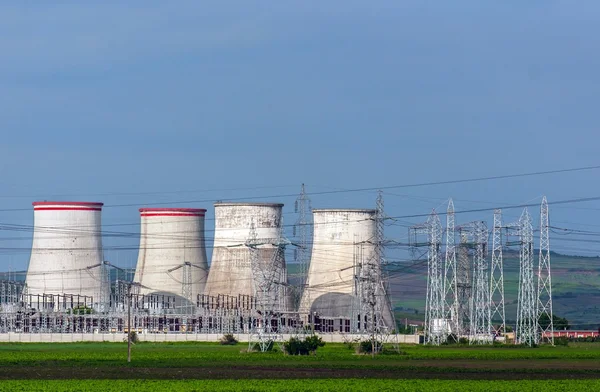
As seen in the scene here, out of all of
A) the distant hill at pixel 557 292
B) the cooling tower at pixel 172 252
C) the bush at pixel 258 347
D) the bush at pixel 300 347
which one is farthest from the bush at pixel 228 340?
the distant hill at pixel 557 292

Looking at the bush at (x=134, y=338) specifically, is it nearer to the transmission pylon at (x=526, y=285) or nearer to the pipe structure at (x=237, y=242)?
the pipe structure at (x=237, y=242)

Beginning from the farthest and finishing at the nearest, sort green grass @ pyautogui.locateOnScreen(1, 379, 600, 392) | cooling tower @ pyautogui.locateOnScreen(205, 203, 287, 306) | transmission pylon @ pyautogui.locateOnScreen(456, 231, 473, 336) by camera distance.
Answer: transmission pylon @ pyautogui.locateOnScreen(456, 231, 473, 336)
cooling tower @ pyautogui.locateOnScreen(205, 203, 287, 306)
green grass @ pyautogui.locateOnScreen(1, 379, 600, 392)

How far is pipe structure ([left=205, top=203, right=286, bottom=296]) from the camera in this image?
64.1m

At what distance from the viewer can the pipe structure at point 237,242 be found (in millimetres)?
64062

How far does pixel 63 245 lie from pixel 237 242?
373 inches

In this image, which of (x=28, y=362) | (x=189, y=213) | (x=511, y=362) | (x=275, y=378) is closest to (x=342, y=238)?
(x=189, y=213)

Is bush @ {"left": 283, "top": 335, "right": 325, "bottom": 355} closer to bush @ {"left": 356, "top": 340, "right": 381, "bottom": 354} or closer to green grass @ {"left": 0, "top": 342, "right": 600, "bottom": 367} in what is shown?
green grass @ {"left": 0, "top": 342, "right": 600, "bottom": 367}

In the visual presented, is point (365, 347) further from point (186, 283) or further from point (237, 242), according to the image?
point (186, 283)

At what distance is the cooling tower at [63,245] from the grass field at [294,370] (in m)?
16.1

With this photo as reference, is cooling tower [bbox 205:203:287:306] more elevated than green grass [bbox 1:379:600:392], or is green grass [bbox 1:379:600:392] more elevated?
cooling tower [bbox 205:203:287:306]

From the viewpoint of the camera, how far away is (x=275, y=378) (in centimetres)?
3164

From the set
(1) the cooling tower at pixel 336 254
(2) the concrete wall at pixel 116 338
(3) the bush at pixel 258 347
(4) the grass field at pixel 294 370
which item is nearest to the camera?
(4) the grass field at pixel 294 370

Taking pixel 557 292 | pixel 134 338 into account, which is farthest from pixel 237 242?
pixel 557 292

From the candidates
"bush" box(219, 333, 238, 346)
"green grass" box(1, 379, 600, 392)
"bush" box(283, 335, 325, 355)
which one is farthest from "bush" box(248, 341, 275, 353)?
"green grass" box(1, 379, 600, 392)
